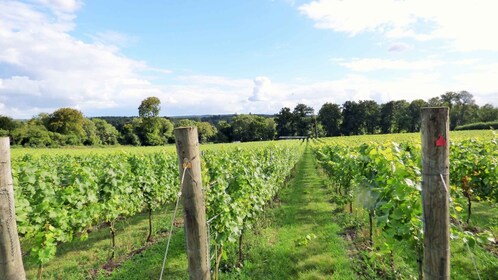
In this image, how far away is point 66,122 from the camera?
58312 millimetres

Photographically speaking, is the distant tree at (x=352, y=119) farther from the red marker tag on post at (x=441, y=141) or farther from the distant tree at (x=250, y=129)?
the red marker tag on post at (x=441, y=141)

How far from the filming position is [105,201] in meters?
7.40

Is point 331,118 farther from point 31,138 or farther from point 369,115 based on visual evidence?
point 31,138

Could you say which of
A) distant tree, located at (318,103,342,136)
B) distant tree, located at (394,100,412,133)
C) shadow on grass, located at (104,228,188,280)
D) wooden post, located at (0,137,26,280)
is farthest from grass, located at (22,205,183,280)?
distant tree, located at (318,103,342,136)

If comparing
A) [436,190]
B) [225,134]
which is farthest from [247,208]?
[225,134]

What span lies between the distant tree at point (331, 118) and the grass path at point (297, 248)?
71.9m

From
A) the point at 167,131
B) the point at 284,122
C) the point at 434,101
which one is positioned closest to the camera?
the point at 167,131

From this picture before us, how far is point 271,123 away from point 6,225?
84.8m

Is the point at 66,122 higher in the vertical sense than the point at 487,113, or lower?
lower

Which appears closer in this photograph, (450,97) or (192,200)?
(192,200)

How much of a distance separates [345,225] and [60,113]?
66.0 meters

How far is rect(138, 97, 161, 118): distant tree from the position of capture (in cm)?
6325

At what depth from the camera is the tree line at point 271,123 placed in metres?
58.0

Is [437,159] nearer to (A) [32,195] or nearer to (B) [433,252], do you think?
(B) [433,252]
